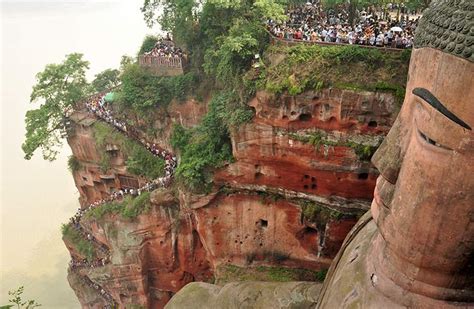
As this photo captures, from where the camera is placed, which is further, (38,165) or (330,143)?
(38,165)

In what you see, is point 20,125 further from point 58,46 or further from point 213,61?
point 213,61

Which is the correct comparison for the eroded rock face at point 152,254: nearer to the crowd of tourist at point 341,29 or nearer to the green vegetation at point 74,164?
the green vegetation at point 74,164

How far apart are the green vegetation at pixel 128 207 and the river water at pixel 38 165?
391 inches

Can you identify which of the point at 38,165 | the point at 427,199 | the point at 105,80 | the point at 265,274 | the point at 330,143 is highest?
the point at 427,199

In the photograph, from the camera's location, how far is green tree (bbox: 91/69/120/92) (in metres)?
27.0

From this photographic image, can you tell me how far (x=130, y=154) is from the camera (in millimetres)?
22406

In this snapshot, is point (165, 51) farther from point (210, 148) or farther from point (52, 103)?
point (210, 148)

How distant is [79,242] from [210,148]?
33.6 feet

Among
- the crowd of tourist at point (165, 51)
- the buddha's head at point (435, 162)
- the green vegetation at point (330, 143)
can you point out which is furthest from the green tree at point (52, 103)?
the buddha's head at point (435, 162)

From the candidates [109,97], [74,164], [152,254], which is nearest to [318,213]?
[152,254]

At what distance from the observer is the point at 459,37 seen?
22.3 feet

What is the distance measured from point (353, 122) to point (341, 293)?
6.10 m

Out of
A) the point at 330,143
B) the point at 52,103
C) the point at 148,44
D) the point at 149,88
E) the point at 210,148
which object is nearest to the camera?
the point at 330,143

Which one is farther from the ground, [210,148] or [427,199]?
[427,199]
